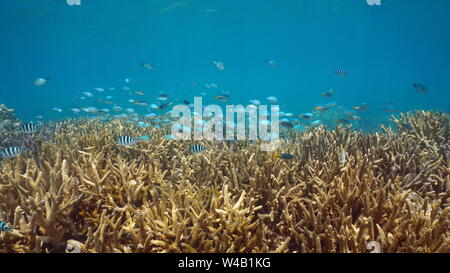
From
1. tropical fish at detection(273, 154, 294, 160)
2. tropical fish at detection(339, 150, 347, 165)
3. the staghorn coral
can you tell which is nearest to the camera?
the staghorn coral

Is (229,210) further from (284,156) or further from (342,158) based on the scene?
(342,158)

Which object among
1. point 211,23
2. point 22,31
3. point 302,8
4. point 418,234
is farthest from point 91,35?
point 418,234

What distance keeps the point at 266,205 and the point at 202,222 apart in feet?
4.03

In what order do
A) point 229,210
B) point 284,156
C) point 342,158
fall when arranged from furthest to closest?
point 284,156, point 342,158, point 229,210

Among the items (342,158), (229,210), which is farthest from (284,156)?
(229,210)

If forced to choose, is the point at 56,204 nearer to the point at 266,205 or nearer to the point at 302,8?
the point at 266,205

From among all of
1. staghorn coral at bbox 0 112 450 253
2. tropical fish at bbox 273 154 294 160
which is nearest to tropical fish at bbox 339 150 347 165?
staghorn coral at bbox 0 112 450 253

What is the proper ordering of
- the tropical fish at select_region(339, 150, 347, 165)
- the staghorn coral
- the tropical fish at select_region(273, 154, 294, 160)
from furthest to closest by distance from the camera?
the tropical fish at select_region(273, 154, 294, 160), the tropical fish at select_region(339, 150, 347, 165), the staghorn coral

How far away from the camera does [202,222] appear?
3213mm

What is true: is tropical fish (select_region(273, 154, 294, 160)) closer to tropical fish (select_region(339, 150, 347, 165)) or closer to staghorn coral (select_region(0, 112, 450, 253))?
staghorn coral (select_region(0, 112, 450, 253))

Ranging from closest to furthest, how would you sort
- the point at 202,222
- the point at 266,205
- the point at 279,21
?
the point at 202,222, the point at 266,205, the point at 279,21

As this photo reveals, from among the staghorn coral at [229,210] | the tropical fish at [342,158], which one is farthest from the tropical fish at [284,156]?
the tropical fish at [342,158]

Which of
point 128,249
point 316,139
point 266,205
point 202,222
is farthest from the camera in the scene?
point 316,139

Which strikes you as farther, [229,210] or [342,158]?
[342,158]
